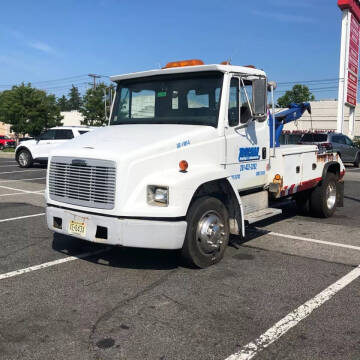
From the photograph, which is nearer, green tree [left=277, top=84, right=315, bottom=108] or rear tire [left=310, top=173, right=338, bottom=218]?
rear tire [left=310, top=173, right=338, bottom=218]

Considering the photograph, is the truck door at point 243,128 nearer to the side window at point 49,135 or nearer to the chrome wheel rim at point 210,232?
the chrome wheel rim at point 210,232

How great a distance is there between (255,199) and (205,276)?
5.75ft

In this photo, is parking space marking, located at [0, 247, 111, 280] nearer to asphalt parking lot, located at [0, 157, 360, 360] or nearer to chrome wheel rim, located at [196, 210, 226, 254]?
asphalt parking lot, located at [0, 157, 360, 360]

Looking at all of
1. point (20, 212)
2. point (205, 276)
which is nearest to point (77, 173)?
point (205, 276)

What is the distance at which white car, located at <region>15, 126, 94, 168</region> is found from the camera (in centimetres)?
1886

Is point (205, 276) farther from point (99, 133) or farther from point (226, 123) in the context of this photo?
point (99, 133)

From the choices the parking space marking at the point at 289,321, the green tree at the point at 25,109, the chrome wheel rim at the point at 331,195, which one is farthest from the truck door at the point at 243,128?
the green tree at the point at 25,109

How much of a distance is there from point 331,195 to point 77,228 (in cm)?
562

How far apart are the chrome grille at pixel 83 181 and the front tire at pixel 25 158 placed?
50.0 feet

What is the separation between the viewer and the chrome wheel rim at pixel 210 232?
506 centimetres

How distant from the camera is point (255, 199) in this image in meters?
6.28

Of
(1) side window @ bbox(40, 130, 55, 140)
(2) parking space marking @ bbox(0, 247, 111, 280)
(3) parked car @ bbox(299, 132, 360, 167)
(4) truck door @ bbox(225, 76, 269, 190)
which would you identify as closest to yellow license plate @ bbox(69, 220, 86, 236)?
(2) parking space marking @ bbox(0, 247, 111, 280)

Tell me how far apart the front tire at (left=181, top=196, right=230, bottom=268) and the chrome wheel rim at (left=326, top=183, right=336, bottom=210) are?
382cm

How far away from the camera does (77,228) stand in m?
4.98
